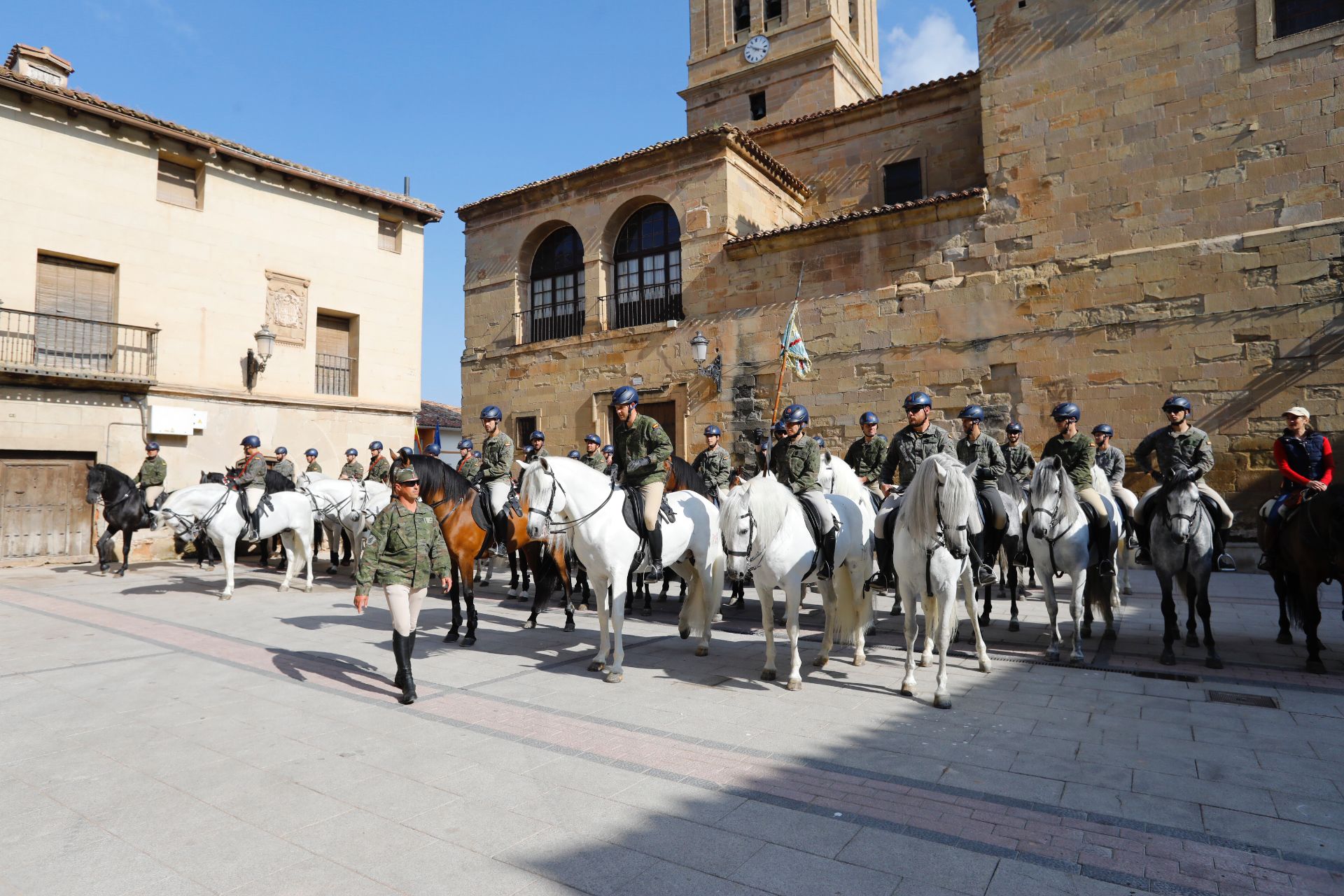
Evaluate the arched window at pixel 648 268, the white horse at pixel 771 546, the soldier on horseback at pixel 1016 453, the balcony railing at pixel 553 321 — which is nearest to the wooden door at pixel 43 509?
the balcony railing at pixel 553 321

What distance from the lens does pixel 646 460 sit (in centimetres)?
661

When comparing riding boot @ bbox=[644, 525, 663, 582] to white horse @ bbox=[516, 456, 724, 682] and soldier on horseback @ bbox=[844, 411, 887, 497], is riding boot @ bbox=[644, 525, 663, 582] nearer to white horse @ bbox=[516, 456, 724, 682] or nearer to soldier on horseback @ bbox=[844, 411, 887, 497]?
white horse @ bbox=[516, 456, 724, 682]

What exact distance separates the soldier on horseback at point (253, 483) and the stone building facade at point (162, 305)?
601cm

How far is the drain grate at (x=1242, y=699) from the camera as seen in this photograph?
5037 millimetres

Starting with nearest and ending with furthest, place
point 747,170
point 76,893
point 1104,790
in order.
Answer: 1. point 76,893
2. point 1104,790
3. point 747,170

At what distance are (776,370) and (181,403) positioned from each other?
14.0m

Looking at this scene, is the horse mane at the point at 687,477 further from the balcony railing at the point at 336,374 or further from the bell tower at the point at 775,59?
the bell tower at the point at 775,59

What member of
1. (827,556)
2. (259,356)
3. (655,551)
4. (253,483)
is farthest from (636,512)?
(259,356)

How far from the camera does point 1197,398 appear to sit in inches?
481

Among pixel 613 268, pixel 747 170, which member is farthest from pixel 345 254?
pixel 747 170

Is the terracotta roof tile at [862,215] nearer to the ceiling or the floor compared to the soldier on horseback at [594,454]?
nearer to the ceiling

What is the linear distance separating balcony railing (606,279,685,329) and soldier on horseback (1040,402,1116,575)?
11774 mm

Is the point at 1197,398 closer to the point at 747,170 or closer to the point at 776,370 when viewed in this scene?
the point at 776,370

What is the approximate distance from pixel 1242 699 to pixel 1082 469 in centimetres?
251
